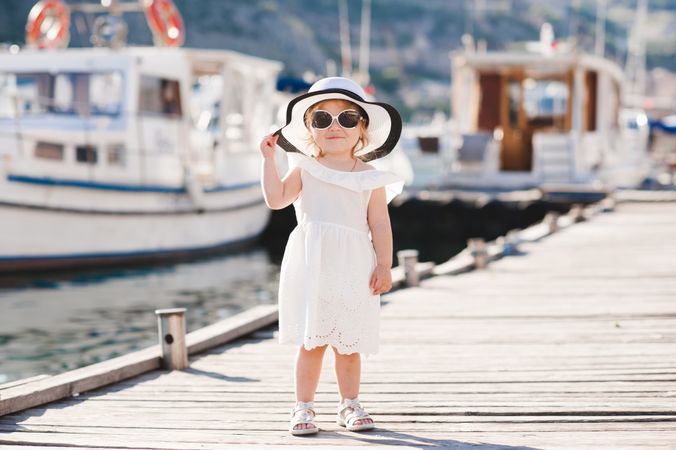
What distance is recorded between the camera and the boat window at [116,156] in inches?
580

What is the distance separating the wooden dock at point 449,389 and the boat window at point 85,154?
744 cm

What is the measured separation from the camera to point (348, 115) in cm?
414

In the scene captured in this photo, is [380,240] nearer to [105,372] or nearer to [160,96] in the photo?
[105,372]

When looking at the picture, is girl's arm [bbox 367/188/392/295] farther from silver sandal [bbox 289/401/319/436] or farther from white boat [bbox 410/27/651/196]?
white boat [bbox 410/27/651/196]

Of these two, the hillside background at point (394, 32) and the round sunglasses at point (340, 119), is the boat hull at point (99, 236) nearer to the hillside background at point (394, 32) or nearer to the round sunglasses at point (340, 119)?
the round sunglasses at point (340, 119)

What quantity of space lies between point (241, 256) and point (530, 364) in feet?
38.9

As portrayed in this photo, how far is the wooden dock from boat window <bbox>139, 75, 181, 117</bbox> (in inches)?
334

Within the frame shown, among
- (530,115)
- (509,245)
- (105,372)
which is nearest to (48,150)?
(509,245)

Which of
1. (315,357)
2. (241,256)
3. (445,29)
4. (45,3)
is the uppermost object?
(445,29)

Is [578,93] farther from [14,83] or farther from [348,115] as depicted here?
[348,115]

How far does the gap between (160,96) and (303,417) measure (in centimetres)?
1238

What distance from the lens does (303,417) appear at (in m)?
4.17

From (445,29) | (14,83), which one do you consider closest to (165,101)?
(14,83)

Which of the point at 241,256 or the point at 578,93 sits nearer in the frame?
the point at 241,256
